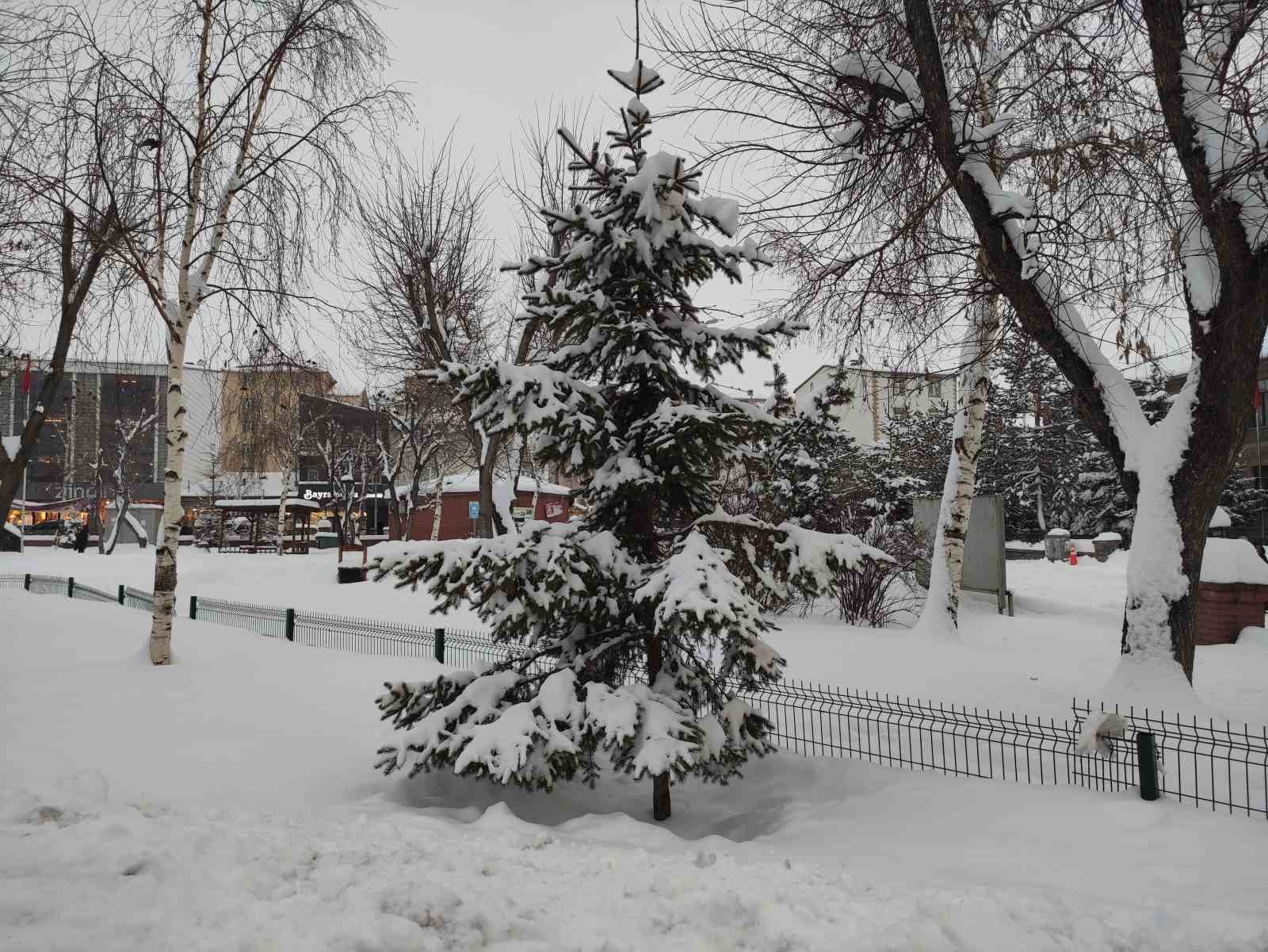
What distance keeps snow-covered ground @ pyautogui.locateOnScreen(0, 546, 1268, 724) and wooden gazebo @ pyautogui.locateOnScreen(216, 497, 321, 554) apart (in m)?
14.4

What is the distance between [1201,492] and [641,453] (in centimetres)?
567

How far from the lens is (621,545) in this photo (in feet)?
19.0

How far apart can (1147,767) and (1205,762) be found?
1613mm

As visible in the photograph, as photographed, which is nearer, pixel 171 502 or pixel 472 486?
pixel 171 502

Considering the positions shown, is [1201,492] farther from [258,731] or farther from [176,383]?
[176,383]

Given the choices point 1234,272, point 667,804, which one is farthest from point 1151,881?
point 1234,272

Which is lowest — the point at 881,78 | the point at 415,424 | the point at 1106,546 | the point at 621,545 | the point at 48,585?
the point at 48,585

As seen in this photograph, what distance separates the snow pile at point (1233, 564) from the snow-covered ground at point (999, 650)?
1.07 meters

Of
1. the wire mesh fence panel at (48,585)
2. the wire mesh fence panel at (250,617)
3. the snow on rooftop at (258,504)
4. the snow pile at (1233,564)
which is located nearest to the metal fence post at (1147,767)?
the snow pile at (1233,564)

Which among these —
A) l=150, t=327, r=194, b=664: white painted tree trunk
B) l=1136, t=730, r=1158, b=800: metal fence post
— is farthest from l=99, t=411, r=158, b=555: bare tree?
l=1136, t=730, r=1158, b=800: metal fence post

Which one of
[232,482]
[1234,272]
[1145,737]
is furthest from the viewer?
[232,482]

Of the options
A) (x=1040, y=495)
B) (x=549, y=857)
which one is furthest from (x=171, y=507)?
(x=1040, y=495)

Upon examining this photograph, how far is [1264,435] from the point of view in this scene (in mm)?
37781

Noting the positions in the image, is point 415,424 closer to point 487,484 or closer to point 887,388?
point 487,484
